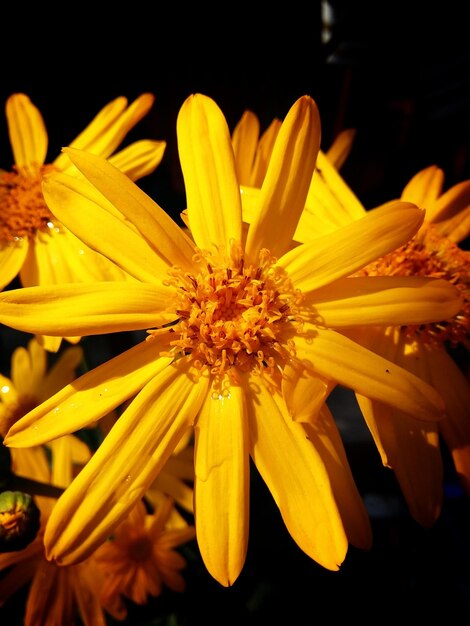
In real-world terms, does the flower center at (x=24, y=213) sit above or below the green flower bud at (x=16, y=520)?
above

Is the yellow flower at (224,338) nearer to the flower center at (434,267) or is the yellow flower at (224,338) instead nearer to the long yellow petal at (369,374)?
the long yellow petal at (369,374)

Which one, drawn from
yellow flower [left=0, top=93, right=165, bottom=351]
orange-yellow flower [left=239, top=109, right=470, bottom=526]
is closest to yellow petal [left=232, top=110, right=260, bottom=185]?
orange-yellow flower [left=239, top=109, right=470, bottom=526]

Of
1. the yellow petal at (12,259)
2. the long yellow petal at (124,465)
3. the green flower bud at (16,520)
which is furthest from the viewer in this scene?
the yellow petal at (12,259)

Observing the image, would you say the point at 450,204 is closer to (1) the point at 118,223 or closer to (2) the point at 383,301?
(2) the point at 383,301

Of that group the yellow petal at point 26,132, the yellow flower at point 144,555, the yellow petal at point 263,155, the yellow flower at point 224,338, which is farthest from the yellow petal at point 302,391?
the yellow petal at point 26,132

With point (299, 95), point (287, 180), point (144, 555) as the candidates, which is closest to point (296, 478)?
point (287, 180)

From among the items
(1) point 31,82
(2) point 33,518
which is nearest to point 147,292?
(2) point 33,518

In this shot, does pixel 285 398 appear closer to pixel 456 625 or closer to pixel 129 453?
pixel 129 453
